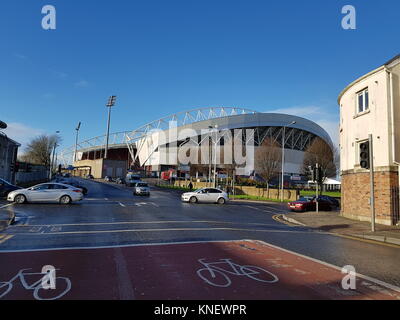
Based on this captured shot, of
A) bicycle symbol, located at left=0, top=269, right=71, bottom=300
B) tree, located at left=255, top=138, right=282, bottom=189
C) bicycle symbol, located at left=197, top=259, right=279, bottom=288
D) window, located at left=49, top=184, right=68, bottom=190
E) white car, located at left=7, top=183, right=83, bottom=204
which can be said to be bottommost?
bicycle symbol, located at left=0, top=269, right=71, bottom=300

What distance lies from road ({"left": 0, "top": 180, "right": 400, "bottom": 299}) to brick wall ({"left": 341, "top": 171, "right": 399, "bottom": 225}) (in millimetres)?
5767

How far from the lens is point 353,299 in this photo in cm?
478

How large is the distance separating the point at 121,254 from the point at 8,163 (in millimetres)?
36957

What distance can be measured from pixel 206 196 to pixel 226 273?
23162 millimetres

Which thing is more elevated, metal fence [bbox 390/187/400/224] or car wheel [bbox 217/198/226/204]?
metal fence [bbox 390/187/400/224]

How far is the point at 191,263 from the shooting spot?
22.0 ft

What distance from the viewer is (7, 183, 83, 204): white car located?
66.5 ft

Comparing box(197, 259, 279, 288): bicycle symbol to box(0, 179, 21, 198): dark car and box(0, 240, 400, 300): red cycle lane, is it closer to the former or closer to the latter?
box(0, 240, 400, 300): red cycle lane

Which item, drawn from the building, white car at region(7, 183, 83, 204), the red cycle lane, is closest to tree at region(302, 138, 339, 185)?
white car at region(7, 183, 83, 204)

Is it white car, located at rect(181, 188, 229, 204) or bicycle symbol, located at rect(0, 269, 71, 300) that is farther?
white car, located at rect(181, 188, 229, 204)

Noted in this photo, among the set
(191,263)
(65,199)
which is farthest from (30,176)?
(191,263)
